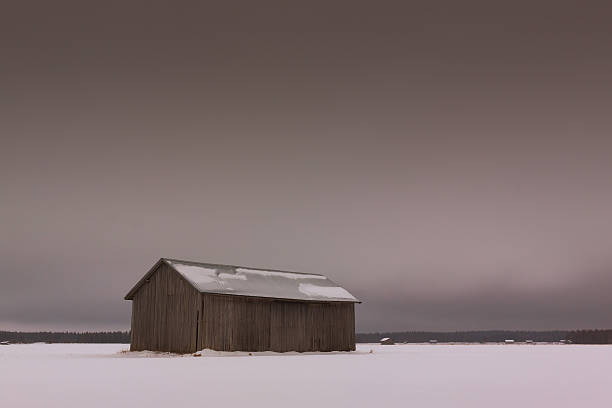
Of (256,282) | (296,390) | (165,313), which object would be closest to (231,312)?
(165,313)

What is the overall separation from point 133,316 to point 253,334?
998 cm

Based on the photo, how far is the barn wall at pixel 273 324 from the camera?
145ft

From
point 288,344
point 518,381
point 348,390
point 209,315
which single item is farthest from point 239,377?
point 288,344

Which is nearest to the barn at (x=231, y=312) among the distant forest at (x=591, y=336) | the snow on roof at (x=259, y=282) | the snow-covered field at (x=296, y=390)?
the snow on roof at (x=259, y=282)

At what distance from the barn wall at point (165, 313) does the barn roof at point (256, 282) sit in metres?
0.81

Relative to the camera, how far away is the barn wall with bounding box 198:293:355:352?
44.3 m

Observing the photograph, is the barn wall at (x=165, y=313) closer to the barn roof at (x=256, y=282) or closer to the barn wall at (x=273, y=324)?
the barn roof at (x=256, y=282)

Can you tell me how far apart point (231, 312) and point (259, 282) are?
5.67m

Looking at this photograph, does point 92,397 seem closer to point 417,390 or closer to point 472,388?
point 417,390

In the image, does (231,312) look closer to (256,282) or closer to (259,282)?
(256,282)

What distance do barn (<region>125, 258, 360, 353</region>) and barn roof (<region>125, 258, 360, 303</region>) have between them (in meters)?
0.08

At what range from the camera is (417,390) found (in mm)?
16672

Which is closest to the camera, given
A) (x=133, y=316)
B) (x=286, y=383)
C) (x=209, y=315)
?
(x=286, y=383)

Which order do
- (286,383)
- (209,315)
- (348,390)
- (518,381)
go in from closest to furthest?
(348,390) → (286,383) → (518,381) → (209,315)
